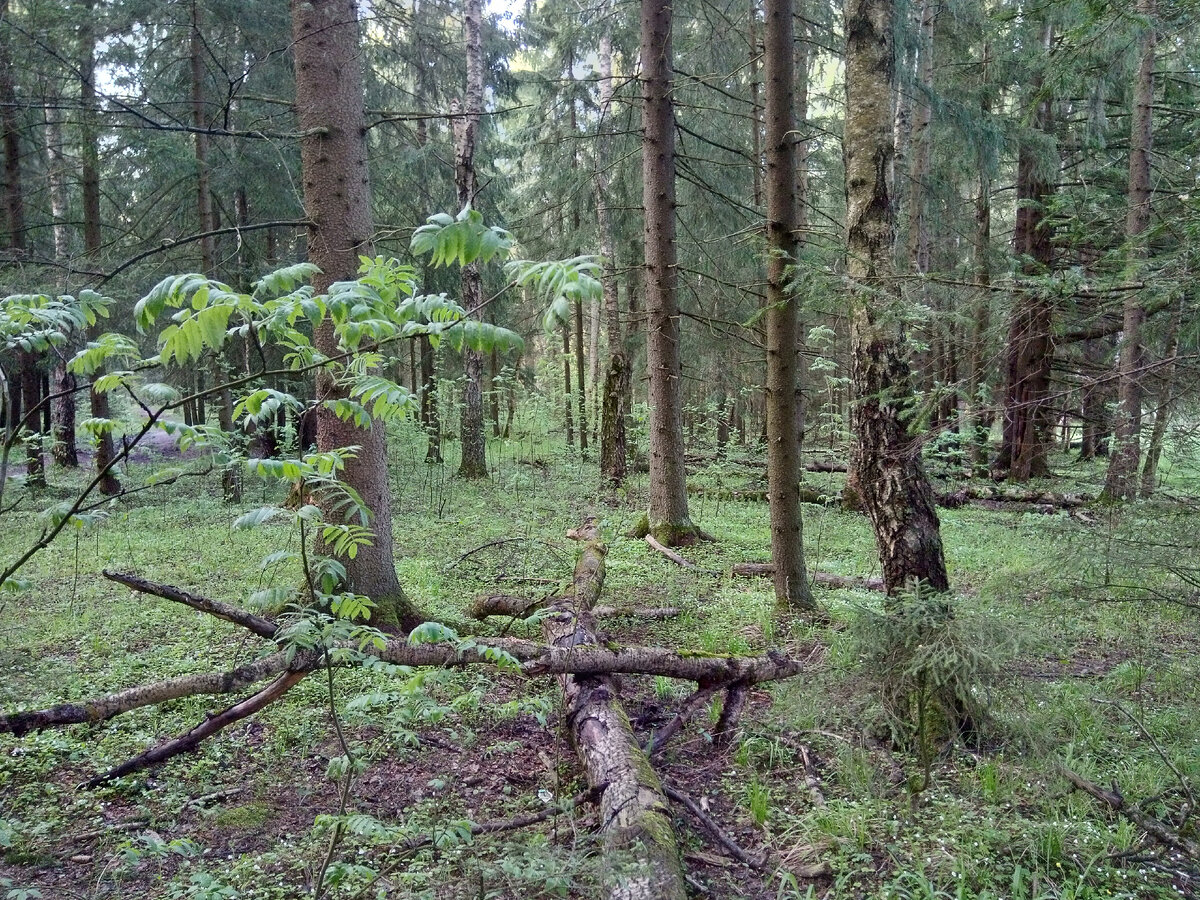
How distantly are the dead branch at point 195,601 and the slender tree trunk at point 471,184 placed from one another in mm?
8255

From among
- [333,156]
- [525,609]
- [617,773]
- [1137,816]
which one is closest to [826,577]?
[525,609]

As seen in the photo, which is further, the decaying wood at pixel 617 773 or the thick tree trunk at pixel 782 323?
the thick tree trunk at pixel 782 323

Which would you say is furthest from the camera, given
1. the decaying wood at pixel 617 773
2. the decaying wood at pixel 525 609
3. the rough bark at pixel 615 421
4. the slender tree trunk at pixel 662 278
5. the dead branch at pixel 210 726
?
the rough bark at pixel 615 421

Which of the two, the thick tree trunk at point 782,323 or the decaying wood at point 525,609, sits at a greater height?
the thick tree trunk at point 782,323

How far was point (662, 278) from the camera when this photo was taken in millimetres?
8414


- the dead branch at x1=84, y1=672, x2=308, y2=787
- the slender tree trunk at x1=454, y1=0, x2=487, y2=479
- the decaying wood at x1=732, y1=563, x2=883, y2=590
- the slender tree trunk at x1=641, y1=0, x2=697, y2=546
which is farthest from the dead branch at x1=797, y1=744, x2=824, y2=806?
the slender tree trunk at x1=454, y1=0, x2=487, y2=479

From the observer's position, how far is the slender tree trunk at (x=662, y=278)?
8203 millimetres

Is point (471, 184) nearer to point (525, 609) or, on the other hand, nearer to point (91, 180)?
point (91, 180)

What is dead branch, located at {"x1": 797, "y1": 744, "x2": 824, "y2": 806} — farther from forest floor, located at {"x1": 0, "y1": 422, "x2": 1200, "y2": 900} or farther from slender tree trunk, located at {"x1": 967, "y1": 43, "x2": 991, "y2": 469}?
slender tree trunk, located at {"x1": 967, "y1": 43, "x2": 991, "y2": 469}

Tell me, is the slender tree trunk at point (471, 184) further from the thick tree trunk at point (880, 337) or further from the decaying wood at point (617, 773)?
the decaying wood at point (617, 773)

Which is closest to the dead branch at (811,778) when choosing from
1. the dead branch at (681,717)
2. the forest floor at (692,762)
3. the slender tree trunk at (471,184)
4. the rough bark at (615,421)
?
the forest floor at (692,762)

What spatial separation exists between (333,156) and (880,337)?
4.03 m

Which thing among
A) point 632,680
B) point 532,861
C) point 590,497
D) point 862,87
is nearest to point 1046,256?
point 590,497

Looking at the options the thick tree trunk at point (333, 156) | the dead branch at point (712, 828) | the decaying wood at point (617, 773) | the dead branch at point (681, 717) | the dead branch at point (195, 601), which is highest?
the thick tree trunk at point (333, 156)
